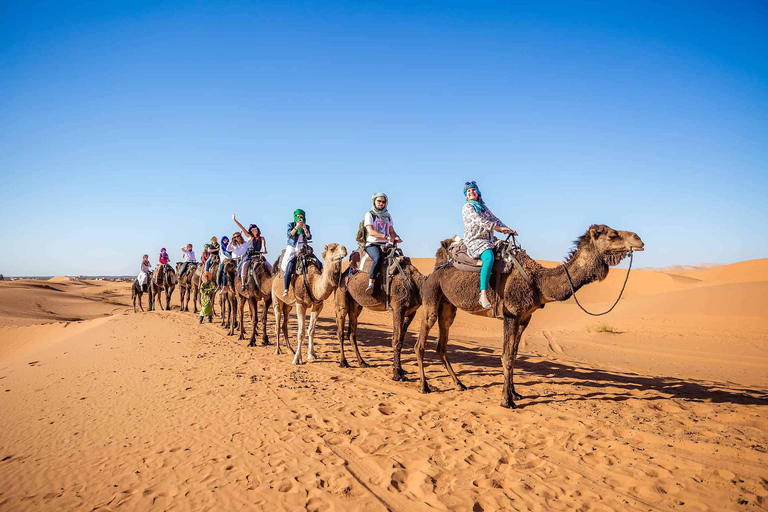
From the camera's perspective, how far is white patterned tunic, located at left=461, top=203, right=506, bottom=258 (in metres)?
7.24

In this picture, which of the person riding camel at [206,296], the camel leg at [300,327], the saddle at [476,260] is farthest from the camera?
the person riding camel at [206,296]

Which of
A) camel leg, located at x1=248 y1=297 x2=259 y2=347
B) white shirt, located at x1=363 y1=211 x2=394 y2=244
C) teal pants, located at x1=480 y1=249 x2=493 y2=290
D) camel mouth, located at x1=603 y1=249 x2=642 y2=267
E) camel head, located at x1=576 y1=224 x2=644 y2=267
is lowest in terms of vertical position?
camel leg, located at x1=248 y1=297 x2=259 y2=347

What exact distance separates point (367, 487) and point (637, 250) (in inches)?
197

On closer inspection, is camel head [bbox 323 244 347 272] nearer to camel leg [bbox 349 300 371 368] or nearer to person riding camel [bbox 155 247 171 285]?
camel leg [bbox 349 300 371 368]

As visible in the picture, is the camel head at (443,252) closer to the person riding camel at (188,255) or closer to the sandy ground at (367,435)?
the sandy ground at (367,435)

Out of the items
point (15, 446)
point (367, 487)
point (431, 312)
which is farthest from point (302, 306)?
point (367, 487)

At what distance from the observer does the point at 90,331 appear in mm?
16156

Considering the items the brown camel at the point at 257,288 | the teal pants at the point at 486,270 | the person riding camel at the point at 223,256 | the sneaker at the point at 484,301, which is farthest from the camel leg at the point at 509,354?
the person riding camel at the point at 223,256

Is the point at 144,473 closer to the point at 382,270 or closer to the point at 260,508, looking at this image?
the point at 260,508

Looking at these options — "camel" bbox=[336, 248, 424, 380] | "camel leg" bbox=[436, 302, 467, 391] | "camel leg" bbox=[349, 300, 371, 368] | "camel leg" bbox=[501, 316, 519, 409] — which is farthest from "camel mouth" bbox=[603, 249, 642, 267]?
"camel leg" bbox=[349, 300, 371, 368]

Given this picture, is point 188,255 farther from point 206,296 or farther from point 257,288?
point 257,288

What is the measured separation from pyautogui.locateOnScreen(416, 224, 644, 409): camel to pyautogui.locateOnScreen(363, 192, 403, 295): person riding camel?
137 cm

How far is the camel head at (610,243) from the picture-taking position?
6.09 metres

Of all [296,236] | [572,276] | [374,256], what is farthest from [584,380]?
[296,236]
